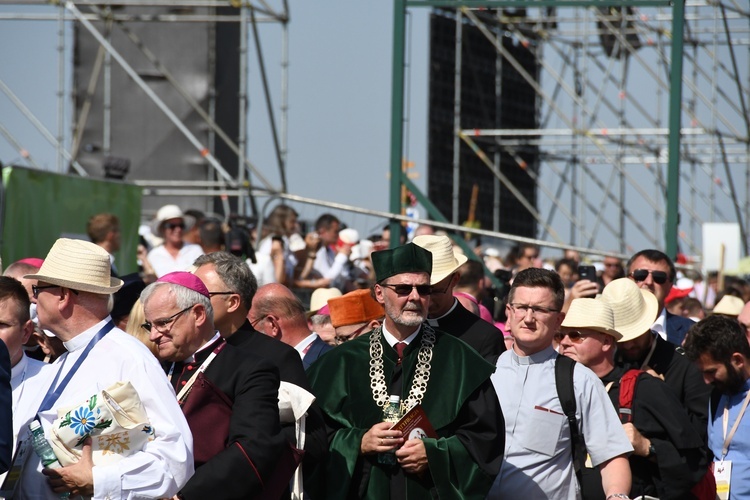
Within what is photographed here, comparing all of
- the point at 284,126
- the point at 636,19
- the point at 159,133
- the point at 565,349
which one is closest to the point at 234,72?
the point at 159,133

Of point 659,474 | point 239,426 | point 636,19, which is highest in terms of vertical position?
point 636,19

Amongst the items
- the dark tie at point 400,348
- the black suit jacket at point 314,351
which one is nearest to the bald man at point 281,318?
the black suit jacket at point 314,351

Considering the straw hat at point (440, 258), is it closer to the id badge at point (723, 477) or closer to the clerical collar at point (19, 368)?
the id badge at point (723, 477)

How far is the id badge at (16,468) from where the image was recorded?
185 inches

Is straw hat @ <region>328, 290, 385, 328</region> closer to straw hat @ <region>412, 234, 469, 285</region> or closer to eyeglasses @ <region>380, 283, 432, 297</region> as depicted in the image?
straw hat @ <region>412, 234, 469, 285</region>

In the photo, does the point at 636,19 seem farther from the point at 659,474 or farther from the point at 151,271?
the point at 659,474

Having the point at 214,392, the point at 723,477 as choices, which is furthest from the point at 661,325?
the point at 214,392

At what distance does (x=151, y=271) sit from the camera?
11.0 m

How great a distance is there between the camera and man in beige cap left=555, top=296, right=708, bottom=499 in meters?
6.05

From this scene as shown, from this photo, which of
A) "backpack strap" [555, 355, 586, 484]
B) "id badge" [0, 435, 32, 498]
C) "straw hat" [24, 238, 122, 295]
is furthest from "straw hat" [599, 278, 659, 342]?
"id badge" [0, 435, 32, 498]

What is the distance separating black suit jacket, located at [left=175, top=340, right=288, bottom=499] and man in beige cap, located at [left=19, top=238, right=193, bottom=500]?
0.89 feet

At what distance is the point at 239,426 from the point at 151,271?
6203 millimetres

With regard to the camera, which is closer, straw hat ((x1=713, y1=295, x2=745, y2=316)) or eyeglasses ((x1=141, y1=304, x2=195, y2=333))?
eyeglasses ((x1=141, y1=304, x2=195, y2=333))

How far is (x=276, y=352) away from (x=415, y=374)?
22.4 inches
